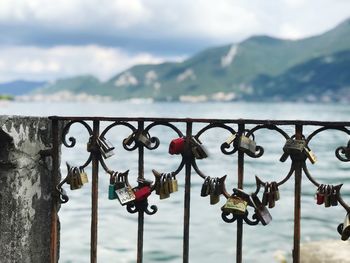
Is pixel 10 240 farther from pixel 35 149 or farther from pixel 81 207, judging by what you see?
pixel 81 207

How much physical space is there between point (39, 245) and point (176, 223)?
1381cm

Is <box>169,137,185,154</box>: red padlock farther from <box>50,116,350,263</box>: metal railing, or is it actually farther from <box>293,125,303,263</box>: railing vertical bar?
<box>293,125,303,263</box>: railing vertical bar

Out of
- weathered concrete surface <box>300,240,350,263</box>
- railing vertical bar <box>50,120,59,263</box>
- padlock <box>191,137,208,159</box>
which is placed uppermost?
padlock <box>191,137,208,159</box>

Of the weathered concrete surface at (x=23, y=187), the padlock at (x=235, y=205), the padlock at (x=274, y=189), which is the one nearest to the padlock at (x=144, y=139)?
the padlock at (x=235, y=205)

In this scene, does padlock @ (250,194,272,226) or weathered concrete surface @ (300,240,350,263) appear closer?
padlock @ (250,194,272,226)

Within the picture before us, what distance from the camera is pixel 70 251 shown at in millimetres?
13805

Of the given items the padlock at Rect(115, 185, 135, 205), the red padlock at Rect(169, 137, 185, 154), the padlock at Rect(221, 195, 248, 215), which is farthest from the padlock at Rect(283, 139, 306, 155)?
the padlock at Rect(115, 185, 135, 205)

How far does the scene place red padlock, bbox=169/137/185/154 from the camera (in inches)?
141

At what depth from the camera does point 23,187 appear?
3822 mm

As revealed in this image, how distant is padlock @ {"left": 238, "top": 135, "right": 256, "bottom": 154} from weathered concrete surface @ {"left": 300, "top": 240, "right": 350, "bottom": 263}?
24.6 ft

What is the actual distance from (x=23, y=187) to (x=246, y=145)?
5.37ft

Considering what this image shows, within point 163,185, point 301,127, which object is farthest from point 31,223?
point 301,127

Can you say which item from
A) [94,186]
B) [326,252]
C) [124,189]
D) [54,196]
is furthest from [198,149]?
[326,252]

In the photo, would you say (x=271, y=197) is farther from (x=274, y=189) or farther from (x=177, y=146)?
(x=177, y=146)
